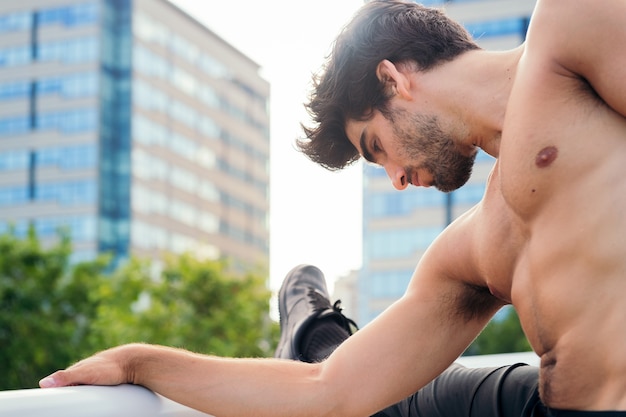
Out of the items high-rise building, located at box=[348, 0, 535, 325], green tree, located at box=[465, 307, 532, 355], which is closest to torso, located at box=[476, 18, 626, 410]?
green tree, located at box=[465, 307, 532, 355]

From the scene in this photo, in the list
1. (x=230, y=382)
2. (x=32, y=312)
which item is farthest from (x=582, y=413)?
(x=32, y=312)

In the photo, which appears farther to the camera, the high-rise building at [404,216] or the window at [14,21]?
the window at [14,21]

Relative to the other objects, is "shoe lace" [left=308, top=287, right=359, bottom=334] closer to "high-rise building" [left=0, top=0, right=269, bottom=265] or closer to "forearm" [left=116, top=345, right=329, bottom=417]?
"forearm" [left=116, top=345, right=329, bottom=417]

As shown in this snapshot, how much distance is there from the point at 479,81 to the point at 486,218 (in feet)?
0.98

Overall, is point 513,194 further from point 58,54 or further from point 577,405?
point 58,54

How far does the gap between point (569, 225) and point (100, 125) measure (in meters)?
50.2

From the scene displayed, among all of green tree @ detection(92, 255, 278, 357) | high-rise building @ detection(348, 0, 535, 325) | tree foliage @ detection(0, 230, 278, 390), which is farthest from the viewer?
high-rise building @ detection(348, 0, 535, 325)

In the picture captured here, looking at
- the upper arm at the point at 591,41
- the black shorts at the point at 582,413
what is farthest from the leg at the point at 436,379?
the upper arm at the point at 591,41

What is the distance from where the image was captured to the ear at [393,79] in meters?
2.21

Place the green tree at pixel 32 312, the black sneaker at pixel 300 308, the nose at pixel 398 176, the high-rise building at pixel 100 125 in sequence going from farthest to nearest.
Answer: the high-rise building at pixel 100 125
the green tree at pixel 32 312
the black sneaker at pixel 300 308
the nose at pixel 398 176

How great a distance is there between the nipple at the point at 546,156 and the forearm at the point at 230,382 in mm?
666

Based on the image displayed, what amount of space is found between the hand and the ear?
→ 3.03ft

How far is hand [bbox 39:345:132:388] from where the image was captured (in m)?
1.61

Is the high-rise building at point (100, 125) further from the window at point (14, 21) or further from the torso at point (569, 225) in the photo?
the torso at point (569, 225)
